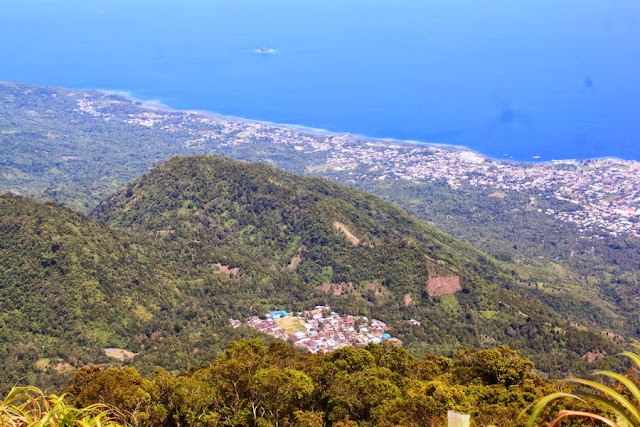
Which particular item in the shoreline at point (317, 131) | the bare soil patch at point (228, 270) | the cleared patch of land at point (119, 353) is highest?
the shoreline at point (317, 131)

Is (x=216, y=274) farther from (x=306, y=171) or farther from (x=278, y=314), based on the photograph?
(x=306, y=171)

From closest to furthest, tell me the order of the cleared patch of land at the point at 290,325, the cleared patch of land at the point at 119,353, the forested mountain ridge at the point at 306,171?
the cleared patch of land at the point at 119,353 < the cleared patch of land at the point at 290,325 < the forested mountain ridge at the point at 306,171

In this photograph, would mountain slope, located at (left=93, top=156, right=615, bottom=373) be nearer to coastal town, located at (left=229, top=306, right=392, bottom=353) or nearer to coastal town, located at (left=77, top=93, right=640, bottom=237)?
coastal town, located at (left=229, top=306, right=392, bottom=353)

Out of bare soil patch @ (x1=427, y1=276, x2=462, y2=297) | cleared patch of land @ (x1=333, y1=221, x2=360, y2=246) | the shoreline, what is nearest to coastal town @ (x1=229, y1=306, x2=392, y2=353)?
bare soil patch @ (x1=427, y1=276, x2=462, y2=297)

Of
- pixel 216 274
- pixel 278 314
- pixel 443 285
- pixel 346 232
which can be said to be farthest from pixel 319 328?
pixel 346 232

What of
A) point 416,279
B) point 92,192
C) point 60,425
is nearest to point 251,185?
point 416,279

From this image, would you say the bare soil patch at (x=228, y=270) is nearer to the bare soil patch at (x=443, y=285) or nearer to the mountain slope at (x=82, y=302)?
the mountain slope at (x=82, y=302)

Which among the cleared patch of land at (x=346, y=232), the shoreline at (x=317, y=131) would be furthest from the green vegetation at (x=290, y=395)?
the shoreline at (x=317, y=131)

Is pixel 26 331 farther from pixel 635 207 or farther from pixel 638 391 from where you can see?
pixel 635 207
